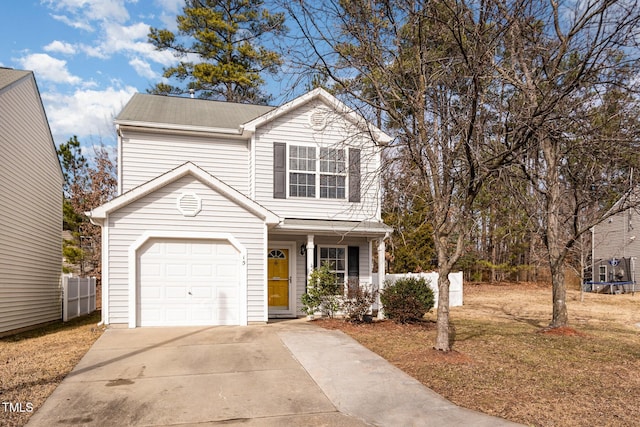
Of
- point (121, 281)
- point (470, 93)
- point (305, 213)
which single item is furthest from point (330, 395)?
point (305, 213)

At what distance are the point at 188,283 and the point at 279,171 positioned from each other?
165 inches

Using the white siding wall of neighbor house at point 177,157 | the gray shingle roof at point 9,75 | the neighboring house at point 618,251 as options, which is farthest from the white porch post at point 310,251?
the neighboring house at point 618,251

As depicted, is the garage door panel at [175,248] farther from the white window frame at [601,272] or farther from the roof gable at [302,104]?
the white window frame at [601,272]

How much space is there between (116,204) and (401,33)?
7.40m

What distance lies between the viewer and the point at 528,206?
1153 centimetres

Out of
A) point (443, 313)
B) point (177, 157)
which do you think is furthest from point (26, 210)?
point (443, 313)

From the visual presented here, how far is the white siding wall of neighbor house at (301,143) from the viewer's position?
1397cm

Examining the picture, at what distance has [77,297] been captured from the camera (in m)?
16.6

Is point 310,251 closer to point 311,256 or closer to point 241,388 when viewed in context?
point 311,256

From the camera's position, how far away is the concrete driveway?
567cm

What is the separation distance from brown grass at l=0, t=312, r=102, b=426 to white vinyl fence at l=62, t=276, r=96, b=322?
2.85 m

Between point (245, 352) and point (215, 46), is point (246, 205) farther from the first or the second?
point (215, 46)

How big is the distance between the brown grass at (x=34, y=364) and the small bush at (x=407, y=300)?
23.7 feet

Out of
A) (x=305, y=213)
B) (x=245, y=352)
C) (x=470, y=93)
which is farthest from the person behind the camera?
(x=305, y=213)
